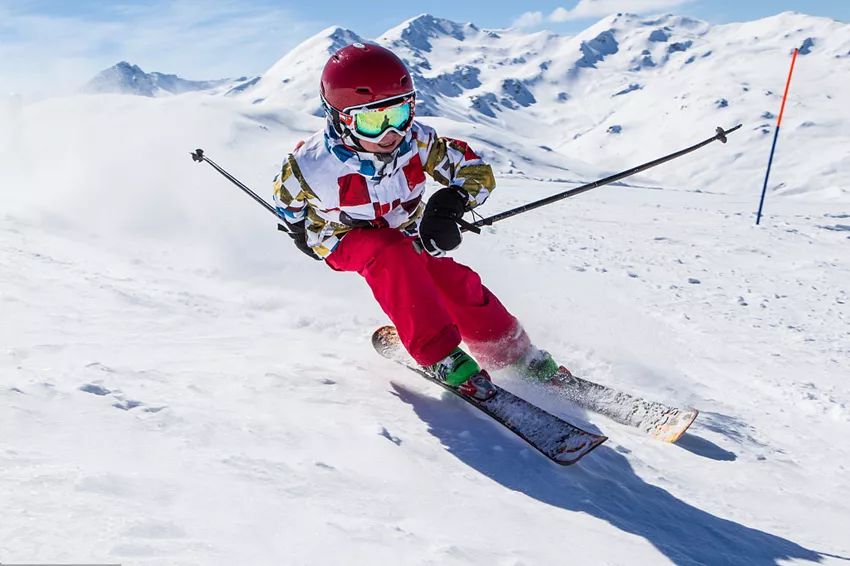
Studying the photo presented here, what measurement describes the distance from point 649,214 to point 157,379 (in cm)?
1277

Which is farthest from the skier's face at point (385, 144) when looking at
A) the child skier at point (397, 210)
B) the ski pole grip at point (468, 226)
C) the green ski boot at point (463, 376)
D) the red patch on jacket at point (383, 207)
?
the green ski boot at point (463, 376)

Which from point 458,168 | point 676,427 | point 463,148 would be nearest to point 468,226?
point 458,168

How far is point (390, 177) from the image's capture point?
3883 mm

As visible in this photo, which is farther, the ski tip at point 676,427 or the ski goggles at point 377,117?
the ski goggles at point 377,117

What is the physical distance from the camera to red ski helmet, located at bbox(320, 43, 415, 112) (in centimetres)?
355

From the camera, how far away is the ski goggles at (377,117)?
3586 mm

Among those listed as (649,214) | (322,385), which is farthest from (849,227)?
(322,385)

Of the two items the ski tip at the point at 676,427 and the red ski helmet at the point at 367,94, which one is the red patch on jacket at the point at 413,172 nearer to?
the red ski helmet at the point at 367,94

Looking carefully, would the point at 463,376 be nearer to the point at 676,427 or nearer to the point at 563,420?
the point at 563,420

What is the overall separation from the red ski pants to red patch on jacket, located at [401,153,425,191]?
Answer: 336 mm

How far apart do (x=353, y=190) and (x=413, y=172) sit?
1.34ft

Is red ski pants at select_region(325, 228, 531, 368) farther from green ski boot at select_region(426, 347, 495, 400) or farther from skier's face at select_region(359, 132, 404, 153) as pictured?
skier's face at select_region(359, 132, 404, 153)

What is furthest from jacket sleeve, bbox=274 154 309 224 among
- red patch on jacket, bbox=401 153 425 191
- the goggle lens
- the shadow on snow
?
the shadow on snow

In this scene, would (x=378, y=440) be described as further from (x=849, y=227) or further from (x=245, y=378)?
(x=849, y=227)
